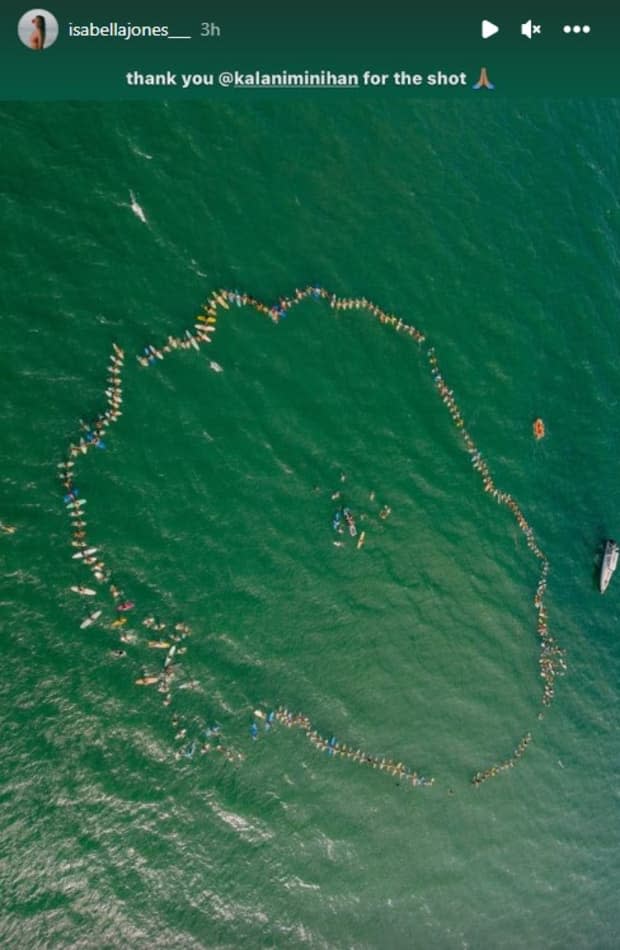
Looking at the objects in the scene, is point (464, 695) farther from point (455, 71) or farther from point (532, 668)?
point (455, 71)

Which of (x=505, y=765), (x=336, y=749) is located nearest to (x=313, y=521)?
(x=336, y=749)

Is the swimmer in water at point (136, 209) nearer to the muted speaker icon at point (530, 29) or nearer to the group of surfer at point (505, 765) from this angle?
the muted speaker icon at point (530, 29)

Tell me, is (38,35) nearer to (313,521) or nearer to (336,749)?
(313,521)

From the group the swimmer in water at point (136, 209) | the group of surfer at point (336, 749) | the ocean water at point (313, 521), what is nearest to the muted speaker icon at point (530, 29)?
the ocean water at point (313, 521)

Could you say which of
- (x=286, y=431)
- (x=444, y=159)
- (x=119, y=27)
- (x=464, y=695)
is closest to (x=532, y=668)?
(x=464, y=695)

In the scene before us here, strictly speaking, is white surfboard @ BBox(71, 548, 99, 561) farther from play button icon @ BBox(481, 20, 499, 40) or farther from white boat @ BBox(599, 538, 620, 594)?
white boat @ BBox(599, 538, 620, 594)

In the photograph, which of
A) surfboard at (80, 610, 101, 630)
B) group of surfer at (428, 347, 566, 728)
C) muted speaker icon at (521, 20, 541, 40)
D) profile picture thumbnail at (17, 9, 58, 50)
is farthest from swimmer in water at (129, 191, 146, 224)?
group of surfer at (428, 347, 566, 728)
